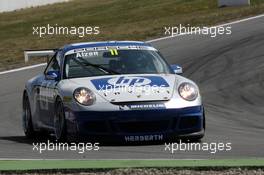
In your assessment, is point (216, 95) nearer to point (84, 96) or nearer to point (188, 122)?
point (188, 122)

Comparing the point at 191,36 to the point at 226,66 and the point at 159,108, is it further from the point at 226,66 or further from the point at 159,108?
the point at 159,108

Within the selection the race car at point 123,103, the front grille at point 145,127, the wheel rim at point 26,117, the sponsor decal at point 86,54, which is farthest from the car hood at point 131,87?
the wheel rim at point 26,117

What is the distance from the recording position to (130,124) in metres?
10.1

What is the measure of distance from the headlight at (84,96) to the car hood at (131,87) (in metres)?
0.07

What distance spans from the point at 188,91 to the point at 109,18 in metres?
26.2

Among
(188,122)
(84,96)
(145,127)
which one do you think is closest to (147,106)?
(145,127)

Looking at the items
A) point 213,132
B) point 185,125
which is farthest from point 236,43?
point 185,125

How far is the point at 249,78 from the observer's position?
1811 cm

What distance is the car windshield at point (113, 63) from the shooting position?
10977 millimetres

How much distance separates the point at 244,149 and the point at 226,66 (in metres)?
10.1

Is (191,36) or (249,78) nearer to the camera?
(249,78)

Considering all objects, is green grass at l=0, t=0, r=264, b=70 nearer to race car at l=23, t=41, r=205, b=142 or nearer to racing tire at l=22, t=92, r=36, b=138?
racing tire at l=22, t=92, r=36, b=138

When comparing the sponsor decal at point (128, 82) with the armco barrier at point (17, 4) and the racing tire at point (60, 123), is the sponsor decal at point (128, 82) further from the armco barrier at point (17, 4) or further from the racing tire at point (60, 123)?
the armco barrier at point (17, 4)

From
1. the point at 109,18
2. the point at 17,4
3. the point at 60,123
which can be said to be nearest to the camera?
the point at 60,123
